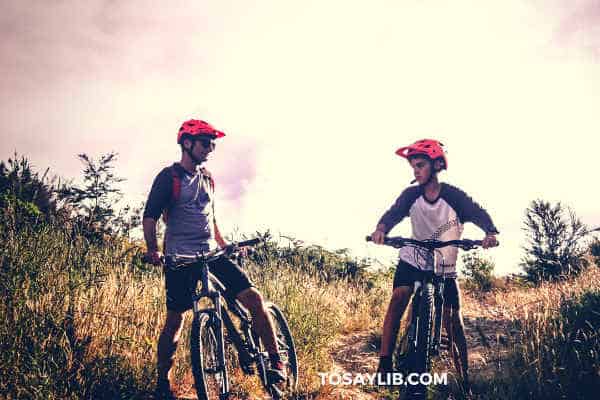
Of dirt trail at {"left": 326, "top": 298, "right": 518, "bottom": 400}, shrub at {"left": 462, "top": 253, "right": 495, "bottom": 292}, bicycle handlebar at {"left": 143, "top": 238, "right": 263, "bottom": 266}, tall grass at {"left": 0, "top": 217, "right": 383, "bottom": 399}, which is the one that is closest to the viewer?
bicycle handlebar at {"left": 143, "top": 238, "right": 263, "bottom": 266}

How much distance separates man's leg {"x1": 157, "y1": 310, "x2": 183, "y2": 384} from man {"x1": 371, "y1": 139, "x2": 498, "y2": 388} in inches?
73.5

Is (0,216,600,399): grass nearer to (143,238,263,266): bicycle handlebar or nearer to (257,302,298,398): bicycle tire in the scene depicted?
(257,302,298,398): bicycle tire

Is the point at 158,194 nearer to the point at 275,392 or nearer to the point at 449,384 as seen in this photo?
the point at 275,392

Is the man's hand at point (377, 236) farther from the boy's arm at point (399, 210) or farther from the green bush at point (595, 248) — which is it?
the green bush at point (595, 248)

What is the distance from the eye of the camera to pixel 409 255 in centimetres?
405

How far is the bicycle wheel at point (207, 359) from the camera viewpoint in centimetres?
321

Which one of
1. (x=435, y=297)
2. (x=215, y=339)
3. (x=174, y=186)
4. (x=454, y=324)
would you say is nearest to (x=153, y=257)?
(x=174, y=186)

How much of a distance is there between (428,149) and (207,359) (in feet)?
8.98

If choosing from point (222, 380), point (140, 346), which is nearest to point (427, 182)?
point (222, 380)

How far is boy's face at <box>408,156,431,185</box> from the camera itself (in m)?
4.20

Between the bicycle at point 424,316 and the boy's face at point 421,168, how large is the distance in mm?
690

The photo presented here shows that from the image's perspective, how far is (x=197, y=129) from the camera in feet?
12.5

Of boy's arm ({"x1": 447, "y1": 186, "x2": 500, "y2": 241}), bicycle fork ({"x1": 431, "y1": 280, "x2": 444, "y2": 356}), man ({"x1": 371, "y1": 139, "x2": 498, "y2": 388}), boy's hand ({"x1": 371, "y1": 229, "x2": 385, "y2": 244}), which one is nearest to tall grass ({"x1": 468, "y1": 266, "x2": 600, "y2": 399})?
man ({"x1": 371, "y1": 139, "x2": 498, "y2": 388})

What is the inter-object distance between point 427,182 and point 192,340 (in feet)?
8.57
